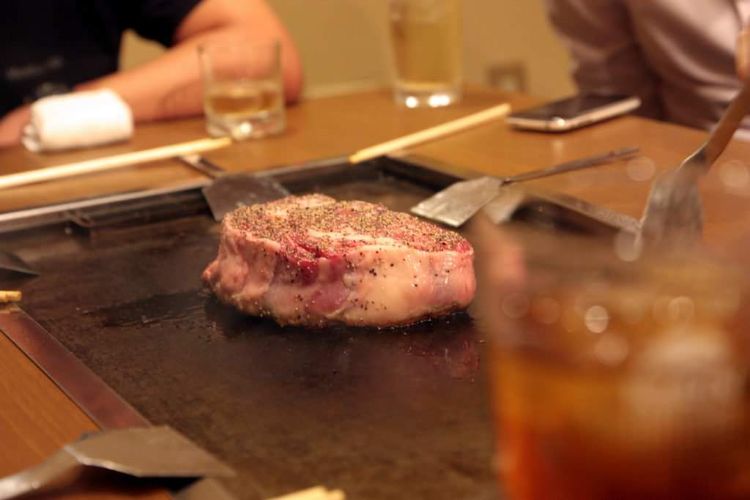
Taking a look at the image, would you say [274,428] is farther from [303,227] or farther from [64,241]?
[64,241]

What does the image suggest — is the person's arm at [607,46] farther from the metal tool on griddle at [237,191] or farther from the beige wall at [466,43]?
the beige wall at [466,43]

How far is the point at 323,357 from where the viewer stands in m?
0.95

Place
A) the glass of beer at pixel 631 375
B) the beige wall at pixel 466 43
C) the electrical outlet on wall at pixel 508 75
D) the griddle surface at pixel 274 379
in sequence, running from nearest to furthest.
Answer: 1. the glass of beer at pixel 631 375
2. the griddle surface at pixel 274 379
3. the beige wall at pixel 466 43
4. the electrical outlet on wall at pixel 508 75

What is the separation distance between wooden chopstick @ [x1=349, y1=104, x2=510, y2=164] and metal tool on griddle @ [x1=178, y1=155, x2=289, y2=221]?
0.13 meters

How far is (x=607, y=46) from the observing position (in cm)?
218

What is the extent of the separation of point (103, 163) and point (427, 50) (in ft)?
2.04

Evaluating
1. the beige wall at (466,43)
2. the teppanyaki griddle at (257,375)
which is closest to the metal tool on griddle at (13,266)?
the teppanyaki griddle at (257,375)

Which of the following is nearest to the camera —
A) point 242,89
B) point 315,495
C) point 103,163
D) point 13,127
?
point 315,495

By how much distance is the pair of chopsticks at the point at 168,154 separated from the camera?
58.3 inches

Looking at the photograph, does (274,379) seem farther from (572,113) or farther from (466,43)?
(466,43)

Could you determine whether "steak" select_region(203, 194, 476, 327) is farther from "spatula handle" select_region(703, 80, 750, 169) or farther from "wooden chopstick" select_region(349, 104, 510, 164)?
"wooden chopstick" select_region(349, 104, 510, 164)

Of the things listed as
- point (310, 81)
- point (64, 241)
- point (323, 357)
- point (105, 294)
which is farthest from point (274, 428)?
point (310, 81)

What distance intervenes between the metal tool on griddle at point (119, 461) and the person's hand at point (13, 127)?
3.85 feet

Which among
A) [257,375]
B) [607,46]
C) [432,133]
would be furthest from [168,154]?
[607,46]
